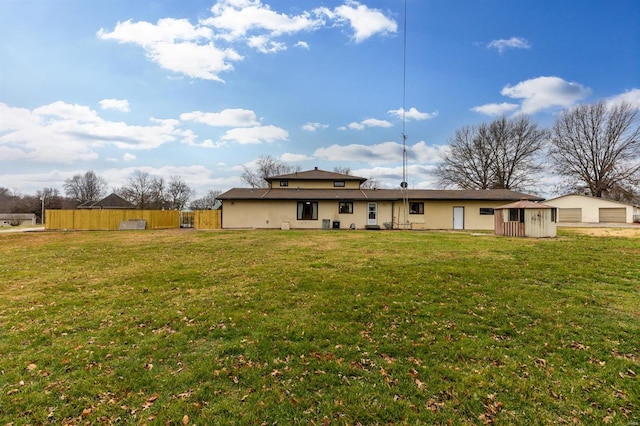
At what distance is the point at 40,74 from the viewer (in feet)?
44.3

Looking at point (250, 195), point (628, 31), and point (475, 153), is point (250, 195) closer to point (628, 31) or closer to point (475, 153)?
point (628, 31)

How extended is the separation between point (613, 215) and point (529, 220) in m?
24.9

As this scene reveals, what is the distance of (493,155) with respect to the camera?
130ft

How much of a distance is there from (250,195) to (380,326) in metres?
22.5

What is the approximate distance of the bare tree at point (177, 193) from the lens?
168 ft

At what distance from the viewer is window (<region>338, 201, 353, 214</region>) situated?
83.4 feet

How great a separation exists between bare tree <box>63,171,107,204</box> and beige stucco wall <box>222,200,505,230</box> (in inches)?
Result: 2092

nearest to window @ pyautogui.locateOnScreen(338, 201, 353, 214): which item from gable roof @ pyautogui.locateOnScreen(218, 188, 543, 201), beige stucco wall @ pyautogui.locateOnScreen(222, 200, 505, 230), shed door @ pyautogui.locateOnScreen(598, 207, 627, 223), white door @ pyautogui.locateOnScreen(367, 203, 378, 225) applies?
beige stucco wall @ pyautogui.locateOnScreen(222, 200, 505, 230)

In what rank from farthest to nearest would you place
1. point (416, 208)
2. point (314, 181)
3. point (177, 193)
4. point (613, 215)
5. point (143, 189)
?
point (177, 193)
point (143, 189)
point (613, 215)
point (314, 181)
point (416, 208)

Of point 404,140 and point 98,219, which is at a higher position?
point 404,140

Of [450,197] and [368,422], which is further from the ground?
[450,197]

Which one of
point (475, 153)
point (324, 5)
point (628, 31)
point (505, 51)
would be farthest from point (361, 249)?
point (475, 153)

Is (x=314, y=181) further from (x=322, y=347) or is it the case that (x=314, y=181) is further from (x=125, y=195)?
(x=125, y=195)

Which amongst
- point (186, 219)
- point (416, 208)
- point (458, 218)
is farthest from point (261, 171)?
point (458, 218)
